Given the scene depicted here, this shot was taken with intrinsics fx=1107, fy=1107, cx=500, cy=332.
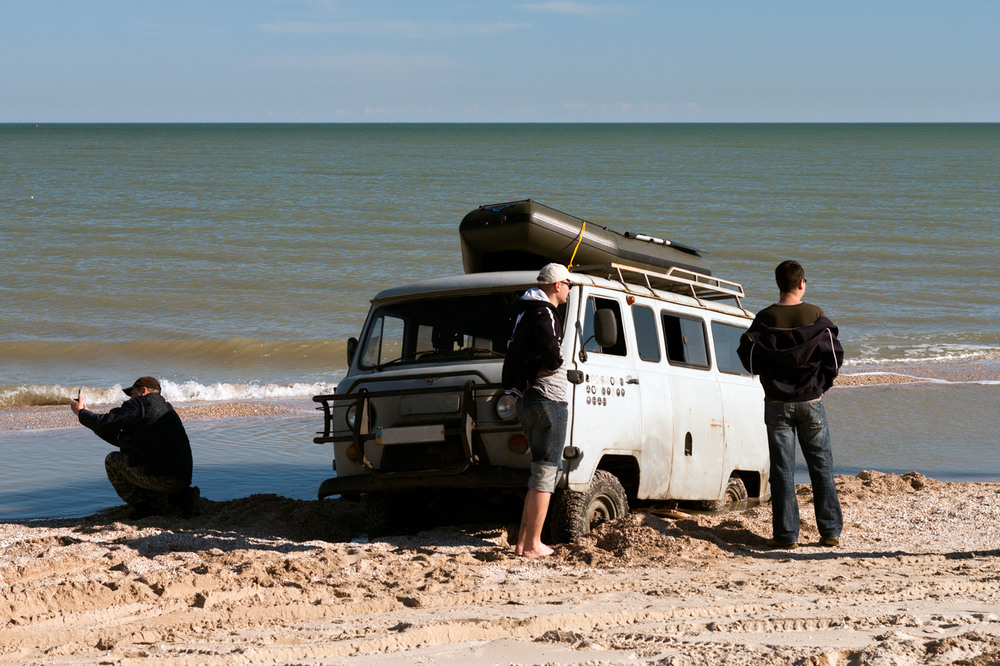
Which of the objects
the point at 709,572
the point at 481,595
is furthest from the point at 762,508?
the point at 481,595

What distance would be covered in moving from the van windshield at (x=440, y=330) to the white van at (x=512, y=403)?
0.01m

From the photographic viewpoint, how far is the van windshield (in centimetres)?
785

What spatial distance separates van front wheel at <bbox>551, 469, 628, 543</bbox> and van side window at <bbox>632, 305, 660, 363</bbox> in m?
0.99

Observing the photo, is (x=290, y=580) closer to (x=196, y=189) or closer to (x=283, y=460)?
(x=283, y=460)

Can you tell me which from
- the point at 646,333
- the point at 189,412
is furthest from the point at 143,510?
the point at 189,412

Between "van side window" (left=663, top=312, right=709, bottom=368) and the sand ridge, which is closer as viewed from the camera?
the sand ridge

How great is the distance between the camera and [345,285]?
97.6 ft

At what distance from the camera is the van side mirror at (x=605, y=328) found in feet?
23.9

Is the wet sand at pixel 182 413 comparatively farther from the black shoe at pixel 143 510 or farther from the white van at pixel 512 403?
the white van at pixel 512 403

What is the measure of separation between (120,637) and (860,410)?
39.5 ft

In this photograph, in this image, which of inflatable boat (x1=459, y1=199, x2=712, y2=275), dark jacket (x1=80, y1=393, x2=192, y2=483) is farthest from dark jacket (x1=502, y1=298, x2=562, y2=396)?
dark jacket (x1=80, y1=393, x2=192, y2=483)

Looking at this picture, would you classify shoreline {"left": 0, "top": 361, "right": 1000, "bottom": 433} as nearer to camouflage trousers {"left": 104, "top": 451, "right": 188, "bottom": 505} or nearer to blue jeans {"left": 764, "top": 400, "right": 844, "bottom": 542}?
camouflage trousers {"left": 104, "top": 451, "right": 188, "bottom": 505}

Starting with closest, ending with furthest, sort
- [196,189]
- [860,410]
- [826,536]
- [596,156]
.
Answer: [826,536], [860,410], [196,189], [596,156]

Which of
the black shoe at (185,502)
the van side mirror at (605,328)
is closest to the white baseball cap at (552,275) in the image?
the van side mirror at (605,328)
